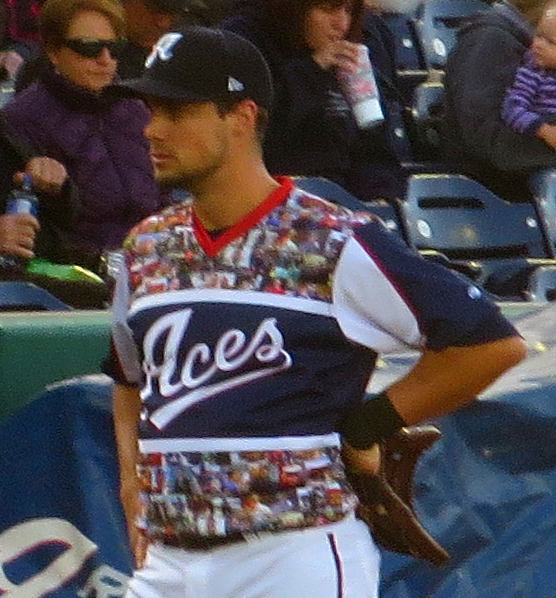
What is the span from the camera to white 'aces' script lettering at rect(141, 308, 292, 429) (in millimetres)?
2557

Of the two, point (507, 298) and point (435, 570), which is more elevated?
point (435, 570)

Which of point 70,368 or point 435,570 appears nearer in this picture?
point 435,570

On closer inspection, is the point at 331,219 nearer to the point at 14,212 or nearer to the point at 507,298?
the point at 14,212

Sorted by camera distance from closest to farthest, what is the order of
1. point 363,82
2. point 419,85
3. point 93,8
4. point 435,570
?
1. point 435,570
2. point 93,8
3. point 363,82
4. point 419,85

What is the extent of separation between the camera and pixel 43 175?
15.6ft

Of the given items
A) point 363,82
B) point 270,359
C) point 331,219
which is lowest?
point 363,82

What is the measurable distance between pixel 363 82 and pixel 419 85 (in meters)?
1.51

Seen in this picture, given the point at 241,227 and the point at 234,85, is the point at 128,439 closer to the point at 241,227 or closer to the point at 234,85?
the point at 241,227

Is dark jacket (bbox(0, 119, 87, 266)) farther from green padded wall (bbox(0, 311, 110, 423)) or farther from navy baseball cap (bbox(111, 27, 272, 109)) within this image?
navy baseball cap (bbox(111, 27, 272, 109))

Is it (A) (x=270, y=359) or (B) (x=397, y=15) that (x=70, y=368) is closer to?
(A) (x=270, y=359)

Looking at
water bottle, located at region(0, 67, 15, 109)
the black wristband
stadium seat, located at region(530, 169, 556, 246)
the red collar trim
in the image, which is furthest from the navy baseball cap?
stadium seat, located at region(530, 169, 556, 246)

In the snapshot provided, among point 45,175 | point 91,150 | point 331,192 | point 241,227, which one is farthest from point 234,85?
point 331,192

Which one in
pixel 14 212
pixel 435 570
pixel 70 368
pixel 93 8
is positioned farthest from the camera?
pixel 93 8

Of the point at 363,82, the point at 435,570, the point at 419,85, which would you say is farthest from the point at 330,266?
the point at 419,85
